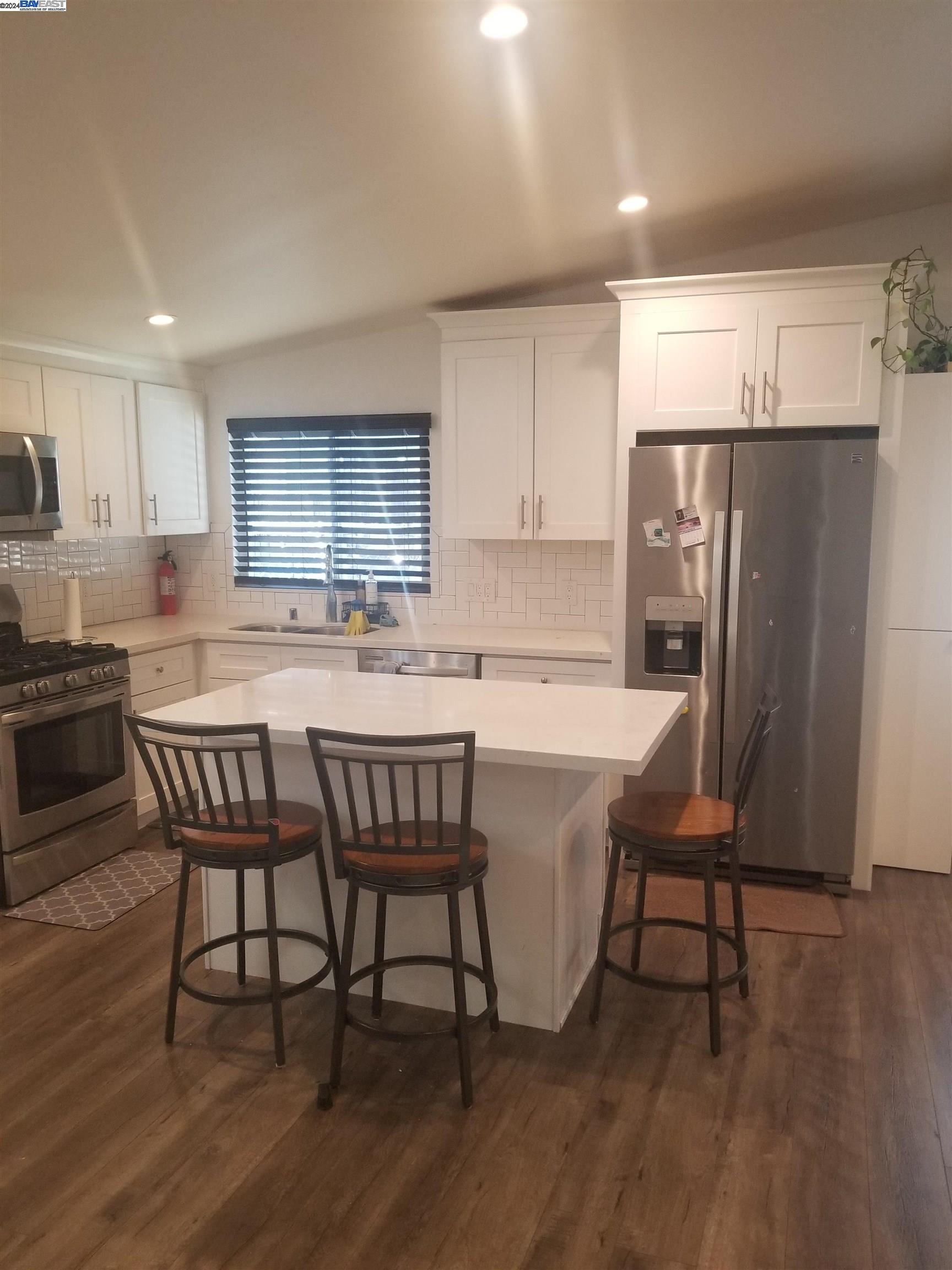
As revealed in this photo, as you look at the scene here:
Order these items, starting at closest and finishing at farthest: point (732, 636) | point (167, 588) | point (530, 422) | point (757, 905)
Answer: point (757, 905) → point (732, 636) → point (530, 422) → point (167, 588)

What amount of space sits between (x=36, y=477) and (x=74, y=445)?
1.60 feet

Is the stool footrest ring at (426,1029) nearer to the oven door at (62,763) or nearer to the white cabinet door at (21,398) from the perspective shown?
the oven door at (62,763)

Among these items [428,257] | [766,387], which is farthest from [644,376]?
[428,257]

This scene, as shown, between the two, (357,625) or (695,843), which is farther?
→ (357,625)

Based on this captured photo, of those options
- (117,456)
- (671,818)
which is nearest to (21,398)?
(117,456)

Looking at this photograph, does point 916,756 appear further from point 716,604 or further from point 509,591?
point 509,591

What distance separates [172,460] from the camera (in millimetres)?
4816

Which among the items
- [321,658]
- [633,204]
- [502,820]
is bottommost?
[502,820]

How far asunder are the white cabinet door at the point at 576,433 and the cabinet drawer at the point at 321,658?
1.14 m

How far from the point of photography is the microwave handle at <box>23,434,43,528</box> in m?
3.68

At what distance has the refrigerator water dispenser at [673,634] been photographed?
3672 mm

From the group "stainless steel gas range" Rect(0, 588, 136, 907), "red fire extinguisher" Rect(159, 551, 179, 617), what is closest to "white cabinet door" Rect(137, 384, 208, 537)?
"red fire extinguisher" Rect(159, 551, 179, 617)

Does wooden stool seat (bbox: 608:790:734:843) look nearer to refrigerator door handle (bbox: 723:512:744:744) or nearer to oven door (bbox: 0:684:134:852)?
refrigerator door handle (bbox: 723:512:744:744)

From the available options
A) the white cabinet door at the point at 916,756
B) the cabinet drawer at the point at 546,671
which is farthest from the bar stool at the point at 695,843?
the white cabinet door at the point at 916,756
